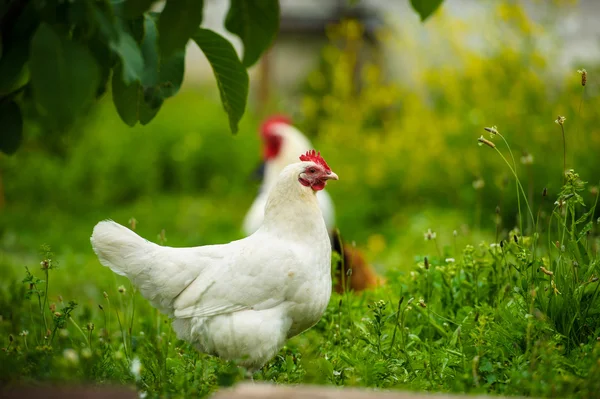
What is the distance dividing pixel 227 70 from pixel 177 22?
0.51 meters

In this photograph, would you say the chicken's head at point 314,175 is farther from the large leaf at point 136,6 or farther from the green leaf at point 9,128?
the large leaf at point 136,6

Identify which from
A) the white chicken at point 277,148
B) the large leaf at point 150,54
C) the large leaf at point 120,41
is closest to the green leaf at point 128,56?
the large leaf at point 120,41

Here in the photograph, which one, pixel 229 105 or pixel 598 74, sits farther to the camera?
pixel 598 74

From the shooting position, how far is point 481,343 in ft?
8.82

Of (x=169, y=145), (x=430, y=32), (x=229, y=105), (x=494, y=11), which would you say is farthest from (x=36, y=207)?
(x=229, y=105)

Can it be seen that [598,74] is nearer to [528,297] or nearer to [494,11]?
[494,11]

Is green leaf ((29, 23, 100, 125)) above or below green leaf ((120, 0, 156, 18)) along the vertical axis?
below

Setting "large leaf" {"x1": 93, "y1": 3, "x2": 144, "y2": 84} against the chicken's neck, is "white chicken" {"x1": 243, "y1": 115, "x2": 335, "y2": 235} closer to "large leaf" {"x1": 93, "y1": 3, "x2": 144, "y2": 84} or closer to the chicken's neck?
the chicken's neck

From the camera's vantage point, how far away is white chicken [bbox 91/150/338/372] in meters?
2.73

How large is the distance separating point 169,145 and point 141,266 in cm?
759

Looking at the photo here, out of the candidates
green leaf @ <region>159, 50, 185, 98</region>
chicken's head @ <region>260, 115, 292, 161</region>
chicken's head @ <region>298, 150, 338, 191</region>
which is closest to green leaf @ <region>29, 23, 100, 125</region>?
green leaf @ <region>159, 50, 185, 98</region>

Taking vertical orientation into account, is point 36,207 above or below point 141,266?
below

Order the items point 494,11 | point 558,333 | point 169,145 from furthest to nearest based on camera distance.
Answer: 1. point 169,145
2. point 494,11
3. point 558,333

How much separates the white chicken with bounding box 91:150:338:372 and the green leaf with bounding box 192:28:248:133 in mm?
717
